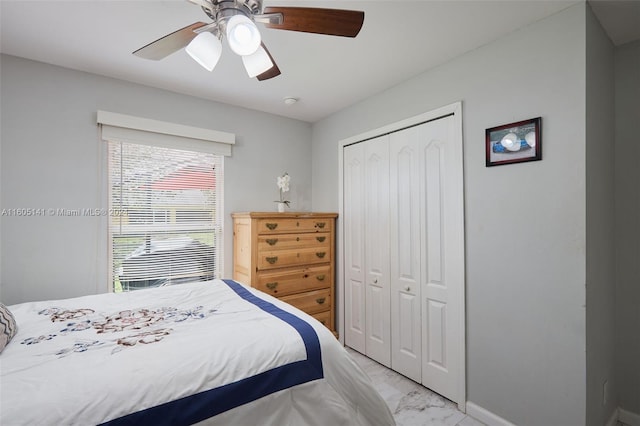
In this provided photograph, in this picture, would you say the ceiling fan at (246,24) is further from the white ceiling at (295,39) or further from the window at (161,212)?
the window at (161,212)

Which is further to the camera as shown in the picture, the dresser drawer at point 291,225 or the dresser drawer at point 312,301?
the dresser drawer at point 312,301

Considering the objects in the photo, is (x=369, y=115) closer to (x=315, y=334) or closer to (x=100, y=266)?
(x=315, y=334)

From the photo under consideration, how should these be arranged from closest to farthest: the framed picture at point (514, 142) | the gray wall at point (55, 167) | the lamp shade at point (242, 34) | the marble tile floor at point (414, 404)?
the lamp shade at point (242, 34), the framed picture at point (514, 142), the marble tile floor at point (414, 404), the gray wall at point (55, 167)

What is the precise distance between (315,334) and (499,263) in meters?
1.33

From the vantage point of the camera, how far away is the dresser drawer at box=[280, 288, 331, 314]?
9.70 ft

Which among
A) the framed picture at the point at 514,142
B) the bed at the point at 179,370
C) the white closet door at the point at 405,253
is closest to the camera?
the bed at the point at 179,370

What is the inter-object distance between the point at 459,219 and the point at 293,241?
1.53 m

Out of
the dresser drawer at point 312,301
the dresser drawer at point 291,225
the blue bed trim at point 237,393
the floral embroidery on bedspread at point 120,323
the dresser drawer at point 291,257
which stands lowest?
the dresser drawer at point 312,301

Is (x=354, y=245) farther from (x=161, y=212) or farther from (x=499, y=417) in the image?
(x=161, y=212)

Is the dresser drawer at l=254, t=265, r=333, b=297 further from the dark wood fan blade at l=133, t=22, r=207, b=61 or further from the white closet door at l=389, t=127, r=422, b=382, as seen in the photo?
the dark wood fan blade at l=133, t=22, r=207, b=61
